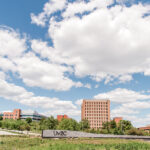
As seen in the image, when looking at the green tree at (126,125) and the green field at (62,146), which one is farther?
the green tree at (126,125)

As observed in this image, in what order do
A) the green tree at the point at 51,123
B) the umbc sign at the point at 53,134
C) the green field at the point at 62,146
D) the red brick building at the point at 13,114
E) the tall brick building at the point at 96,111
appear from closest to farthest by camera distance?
the green field at the point at 62,146 → the umbc sign at the point at 53,134 → the green tree at the point at 51,123 → the tall brick building at the point at 96,111 → the red brick building at the point at 13,114

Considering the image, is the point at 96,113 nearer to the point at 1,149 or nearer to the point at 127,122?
the point at 127,122

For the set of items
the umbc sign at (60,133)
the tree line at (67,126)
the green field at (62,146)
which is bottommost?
the tree line at (67,126)

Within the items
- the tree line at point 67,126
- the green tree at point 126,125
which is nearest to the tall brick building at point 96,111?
the tree line at point 67,126

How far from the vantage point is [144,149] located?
76.3ft

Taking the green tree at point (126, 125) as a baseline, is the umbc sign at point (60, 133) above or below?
above

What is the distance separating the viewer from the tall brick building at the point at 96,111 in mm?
166875

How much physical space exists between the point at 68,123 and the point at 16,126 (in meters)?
30.6

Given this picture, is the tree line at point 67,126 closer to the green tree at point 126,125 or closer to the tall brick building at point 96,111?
the green tree at point 126,125

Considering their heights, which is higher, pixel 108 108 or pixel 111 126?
pixel 108 108

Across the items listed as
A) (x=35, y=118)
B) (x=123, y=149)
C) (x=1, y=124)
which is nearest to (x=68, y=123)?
(x=1, y=124)

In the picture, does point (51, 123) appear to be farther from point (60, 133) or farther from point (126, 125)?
point (60, 133)

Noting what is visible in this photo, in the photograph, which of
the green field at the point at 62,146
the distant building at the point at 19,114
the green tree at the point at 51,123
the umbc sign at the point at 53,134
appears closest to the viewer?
the green field at the point at 62,146

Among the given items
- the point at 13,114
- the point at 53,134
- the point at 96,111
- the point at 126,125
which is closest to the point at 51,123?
the point at 126,125
